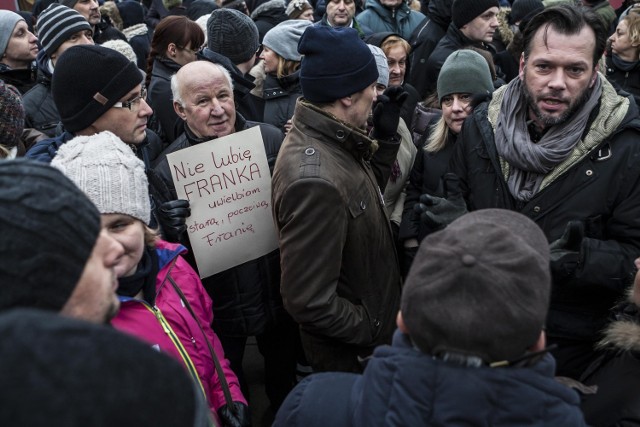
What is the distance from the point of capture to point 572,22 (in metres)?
2.36

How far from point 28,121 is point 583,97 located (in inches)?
129

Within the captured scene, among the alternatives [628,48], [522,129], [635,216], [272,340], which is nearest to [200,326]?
[272,340]

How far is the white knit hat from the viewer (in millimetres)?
1986

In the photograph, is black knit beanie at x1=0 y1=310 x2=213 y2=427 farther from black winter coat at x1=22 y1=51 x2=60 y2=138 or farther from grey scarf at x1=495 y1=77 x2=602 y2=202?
black winter coat at x1=22 y1=51 x2=60 y2=138

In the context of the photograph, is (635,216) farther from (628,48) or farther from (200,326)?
(628,48)

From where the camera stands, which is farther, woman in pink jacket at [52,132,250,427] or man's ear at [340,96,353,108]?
man's ear at [340,96,353,108]

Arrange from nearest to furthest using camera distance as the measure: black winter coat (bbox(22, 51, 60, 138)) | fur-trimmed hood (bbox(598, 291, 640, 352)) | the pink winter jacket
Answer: fur-trimmed hood (bbox(598, 291, 640, 352)), the pink winter jacket, black winter coat (bbox(22, 51, 60, 138))

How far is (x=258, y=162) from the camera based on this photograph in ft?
9.36

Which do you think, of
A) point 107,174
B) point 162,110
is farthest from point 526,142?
point 162,110

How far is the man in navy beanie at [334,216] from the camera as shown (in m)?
2.32

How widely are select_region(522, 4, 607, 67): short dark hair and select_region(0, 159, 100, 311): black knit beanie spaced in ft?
6.67

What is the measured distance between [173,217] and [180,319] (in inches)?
24.1

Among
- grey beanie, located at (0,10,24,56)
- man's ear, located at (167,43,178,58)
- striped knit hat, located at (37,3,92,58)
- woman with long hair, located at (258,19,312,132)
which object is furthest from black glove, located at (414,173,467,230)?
grey beanie, located at (0,10,24,56)

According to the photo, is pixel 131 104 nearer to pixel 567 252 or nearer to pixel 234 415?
pixel 234 415
